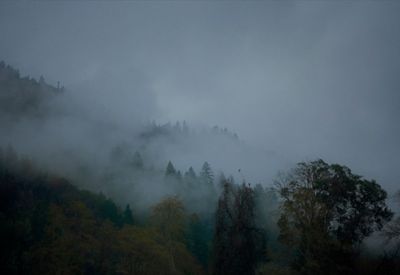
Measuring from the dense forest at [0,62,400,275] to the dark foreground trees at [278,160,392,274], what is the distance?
0.09 meters

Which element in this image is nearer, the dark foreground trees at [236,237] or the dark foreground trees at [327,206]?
the dark foreground trees at [236,237]

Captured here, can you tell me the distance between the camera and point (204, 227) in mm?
77500

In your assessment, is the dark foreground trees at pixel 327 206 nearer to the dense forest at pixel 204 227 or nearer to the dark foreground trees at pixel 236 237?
the dense forest at pixel 204 227

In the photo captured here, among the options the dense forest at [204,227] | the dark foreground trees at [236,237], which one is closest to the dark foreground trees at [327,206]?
the dense forest at [204,227]

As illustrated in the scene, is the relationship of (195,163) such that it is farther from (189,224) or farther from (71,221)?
(71,221)

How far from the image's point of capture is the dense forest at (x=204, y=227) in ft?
90.1

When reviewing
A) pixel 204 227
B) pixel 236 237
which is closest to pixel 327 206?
pixel 236 237

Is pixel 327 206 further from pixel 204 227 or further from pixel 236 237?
pixel 204 227

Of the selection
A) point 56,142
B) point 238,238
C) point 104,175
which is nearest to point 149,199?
point 104,175

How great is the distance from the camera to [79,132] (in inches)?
5389

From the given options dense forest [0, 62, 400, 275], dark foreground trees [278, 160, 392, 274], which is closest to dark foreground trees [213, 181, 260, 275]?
dense forest [0, 62, 400, 275]

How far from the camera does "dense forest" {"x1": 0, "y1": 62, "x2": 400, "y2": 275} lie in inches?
1081

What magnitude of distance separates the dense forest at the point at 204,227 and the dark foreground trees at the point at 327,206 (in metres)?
0.09

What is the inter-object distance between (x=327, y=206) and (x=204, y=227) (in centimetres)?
5247
